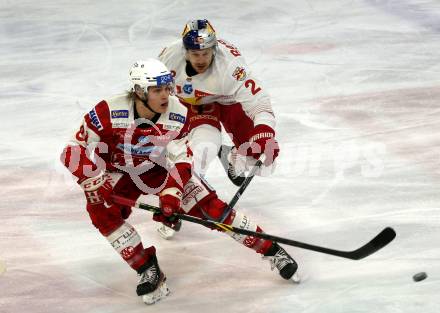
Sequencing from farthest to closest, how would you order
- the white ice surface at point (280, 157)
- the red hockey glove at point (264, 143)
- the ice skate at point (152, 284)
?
the red hockey glove at point (264, 143)
the white ice surface at point (280, 157)
the ice skate at point (152, 284)

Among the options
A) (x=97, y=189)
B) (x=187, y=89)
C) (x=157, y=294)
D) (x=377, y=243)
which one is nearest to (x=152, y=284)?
(x=157, y=294)

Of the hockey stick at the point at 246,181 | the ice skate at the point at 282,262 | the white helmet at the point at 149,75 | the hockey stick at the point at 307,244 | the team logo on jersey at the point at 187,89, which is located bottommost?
the ice skate at the point at 282,262

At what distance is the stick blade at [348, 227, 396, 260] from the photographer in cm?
376

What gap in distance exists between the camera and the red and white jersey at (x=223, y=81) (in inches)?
187

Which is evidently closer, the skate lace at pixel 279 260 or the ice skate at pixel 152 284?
the ice skate at pixel 152 284

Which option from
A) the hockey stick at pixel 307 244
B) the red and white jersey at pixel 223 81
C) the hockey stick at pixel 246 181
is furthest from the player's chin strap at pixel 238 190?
the red and white jersey at pixel 223 81

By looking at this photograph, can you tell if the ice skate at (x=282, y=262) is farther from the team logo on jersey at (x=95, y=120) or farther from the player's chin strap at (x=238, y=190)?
the team logo on jersey at (x=95, y=120)

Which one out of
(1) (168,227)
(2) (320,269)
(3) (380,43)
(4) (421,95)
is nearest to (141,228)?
(1) (168,227)

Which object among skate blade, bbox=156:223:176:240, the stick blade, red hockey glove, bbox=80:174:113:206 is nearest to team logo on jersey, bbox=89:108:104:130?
red hockey glove, bbox=80:174:113:206

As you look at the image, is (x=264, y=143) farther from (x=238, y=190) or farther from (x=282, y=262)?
(x=282, y=262)

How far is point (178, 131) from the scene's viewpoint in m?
4.09

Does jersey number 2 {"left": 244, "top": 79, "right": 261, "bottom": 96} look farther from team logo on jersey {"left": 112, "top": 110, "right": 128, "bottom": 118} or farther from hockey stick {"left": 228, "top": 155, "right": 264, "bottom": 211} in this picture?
team logo on jersey {"left": 112, "top": 110, "right": 128, "bottom": 118}

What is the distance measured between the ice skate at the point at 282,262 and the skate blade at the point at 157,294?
0.51m

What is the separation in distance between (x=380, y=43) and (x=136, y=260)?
14.4 feet
